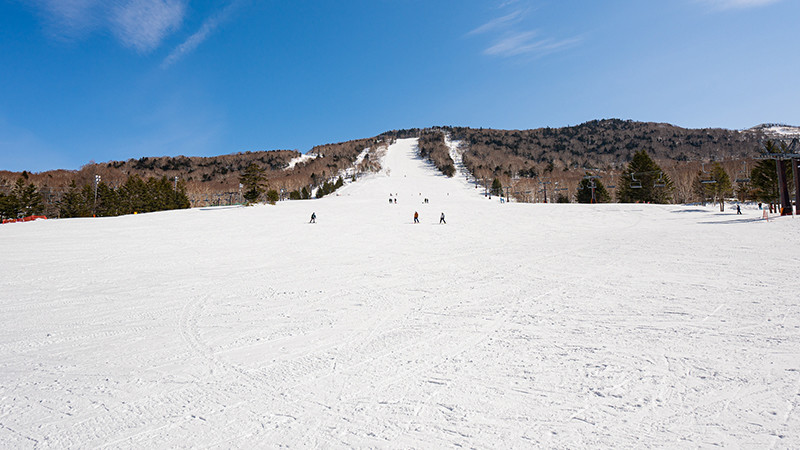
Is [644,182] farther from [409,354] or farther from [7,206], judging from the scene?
[7,206]

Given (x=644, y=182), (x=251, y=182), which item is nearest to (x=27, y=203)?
(x=251, y=182)

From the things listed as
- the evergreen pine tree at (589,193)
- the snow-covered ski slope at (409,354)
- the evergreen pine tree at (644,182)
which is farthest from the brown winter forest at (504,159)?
the snow-covered ski slope at (409,354)

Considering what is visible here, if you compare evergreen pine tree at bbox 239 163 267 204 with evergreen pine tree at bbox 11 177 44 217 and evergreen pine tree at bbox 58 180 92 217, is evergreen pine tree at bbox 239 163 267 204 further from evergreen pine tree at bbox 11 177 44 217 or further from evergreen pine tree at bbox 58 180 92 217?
evergreen pine tree at bbox 11 177 44 217

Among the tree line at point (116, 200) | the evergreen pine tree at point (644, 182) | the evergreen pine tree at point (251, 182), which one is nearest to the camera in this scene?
the evergreen pine tree at point (251, 182)

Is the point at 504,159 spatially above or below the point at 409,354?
above

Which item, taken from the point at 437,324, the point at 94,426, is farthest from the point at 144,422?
the point at 437,324

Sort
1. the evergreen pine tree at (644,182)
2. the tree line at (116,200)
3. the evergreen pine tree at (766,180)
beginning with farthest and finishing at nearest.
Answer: the tree line at (116,200), the evergreen pine tree at (644,182), the evergreen pine tree at (766,180)

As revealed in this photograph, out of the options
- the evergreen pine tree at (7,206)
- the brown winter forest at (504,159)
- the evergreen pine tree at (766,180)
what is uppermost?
the brown winter forest at (504,159)

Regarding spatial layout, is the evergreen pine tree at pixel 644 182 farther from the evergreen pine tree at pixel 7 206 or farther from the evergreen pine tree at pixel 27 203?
the evergreen pine tree at pixel 27 203

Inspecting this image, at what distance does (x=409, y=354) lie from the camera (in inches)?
203

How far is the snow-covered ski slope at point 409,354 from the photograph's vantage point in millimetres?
3395

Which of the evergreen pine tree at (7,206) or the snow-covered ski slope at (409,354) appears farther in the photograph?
the evergreen pine tree at (7,206)

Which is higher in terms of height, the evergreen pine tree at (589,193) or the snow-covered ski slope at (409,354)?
the evergreen pine tree at (589,193)

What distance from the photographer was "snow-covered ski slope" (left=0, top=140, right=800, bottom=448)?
3.39 m
